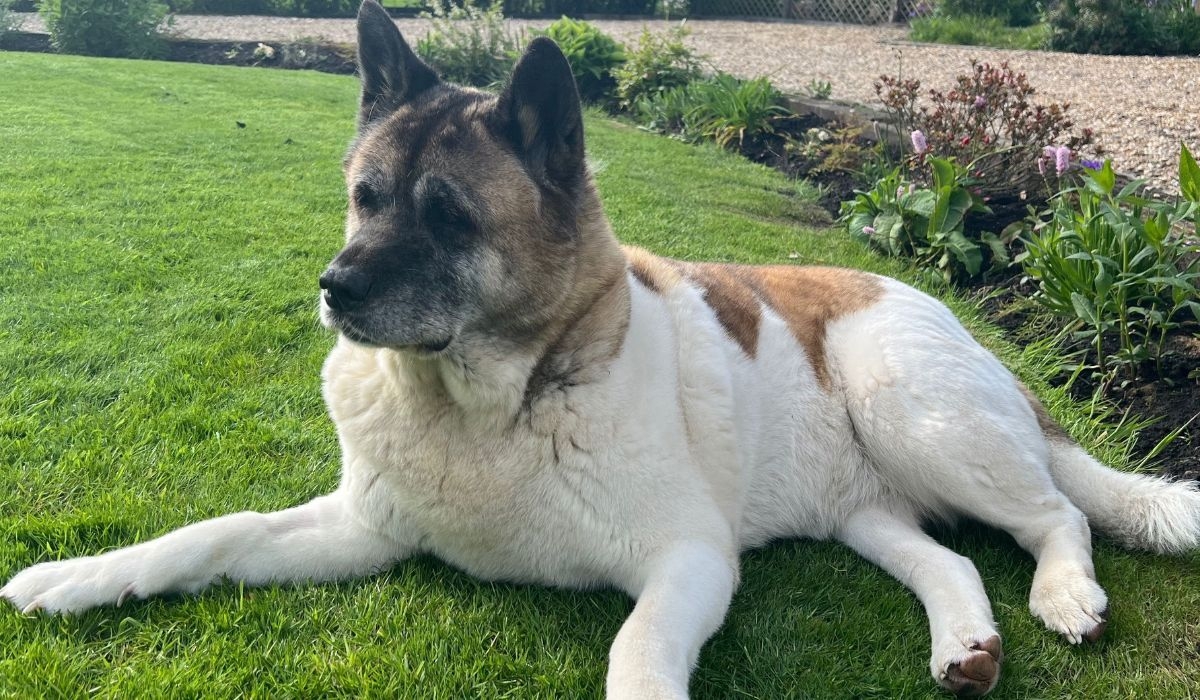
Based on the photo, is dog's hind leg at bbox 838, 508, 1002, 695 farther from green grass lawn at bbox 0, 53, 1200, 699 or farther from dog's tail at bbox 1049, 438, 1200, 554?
dog's tail at bbox 1049, 438, 1200, 554

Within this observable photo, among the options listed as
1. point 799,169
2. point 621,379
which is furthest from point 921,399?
point 799,169

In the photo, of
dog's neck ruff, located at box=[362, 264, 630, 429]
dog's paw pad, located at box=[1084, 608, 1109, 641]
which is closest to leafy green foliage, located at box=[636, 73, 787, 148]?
dog's neck ruff, located at box=[362, 264, 630, 429]

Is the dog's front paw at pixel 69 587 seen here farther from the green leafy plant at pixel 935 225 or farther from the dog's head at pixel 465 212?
the green leafy plant at pixel 935 225

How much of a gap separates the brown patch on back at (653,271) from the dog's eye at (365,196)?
956 mm

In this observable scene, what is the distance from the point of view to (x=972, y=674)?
2412 mm

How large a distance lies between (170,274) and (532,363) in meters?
3.75

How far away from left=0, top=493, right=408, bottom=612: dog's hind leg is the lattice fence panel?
73.7 feet

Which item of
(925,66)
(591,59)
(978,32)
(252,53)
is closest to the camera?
(591,59)

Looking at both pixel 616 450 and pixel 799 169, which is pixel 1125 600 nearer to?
pixel 616 450

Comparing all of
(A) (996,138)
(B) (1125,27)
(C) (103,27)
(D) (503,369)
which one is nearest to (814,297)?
(D) (503,369)

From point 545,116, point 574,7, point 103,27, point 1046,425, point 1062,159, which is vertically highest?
point 574,7

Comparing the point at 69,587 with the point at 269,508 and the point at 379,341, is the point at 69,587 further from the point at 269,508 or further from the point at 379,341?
the point at 379,341

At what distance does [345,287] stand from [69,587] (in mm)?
1183

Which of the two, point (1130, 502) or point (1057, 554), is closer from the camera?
point (1057, 554)
